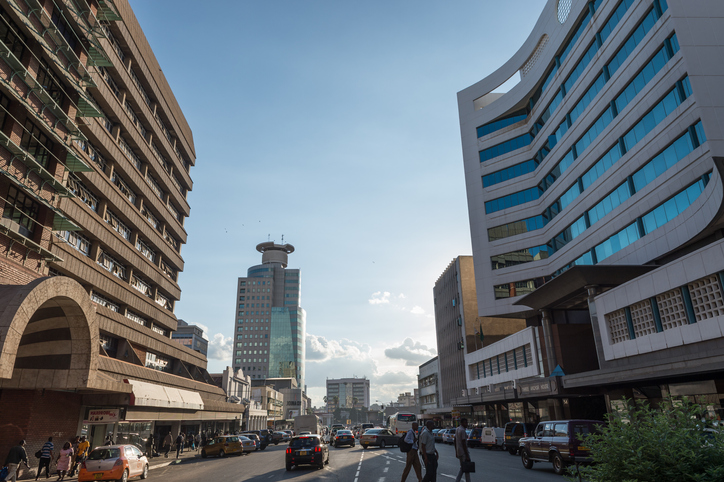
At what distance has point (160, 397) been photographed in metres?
32.0

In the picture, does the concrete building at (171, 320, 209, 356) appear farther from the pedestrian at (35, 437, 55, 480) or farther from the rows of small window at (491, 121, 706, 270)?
the pedestrian at (35, 437, 55, 480)

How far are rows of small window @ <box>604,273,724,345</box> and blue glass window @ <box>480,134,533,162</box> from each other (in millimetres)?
26082

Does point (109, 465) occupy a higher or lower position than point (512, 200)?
lower

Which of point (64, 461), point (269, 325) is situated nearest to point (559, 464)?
point (64, 461)

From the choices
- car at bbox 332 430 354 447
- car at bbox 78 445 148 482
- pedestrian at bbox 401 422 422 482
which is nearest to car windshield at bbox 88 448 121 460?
car at bbox 78 445 148 482

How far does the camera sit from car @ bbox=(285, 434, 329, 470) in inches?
811

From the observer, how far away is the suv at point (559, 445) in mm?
17330

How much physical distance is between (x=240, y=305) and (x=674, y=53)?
175621mm

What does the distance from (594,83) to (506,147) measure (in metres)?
15.5

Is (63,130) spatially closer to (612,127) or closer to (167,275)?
(167,275)

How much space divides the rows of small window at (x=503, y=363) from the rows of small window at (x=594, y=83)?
16.2m

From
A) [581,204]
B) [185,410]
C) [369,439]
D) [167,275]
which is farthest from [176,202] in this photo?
[581,204]

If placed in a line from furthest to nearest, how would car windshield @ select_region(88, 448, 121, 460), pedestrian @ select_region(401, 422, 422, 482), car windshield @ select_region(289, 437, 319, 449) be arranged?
car windshield @ select_region(289, 437, 319, 449)
car windshield @ select_region(88, 448, 121, 460)
pedestrian @ select_region(401, 422, 422, 482)

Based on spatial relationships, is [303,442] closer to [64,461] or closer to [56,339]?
[64,461]
